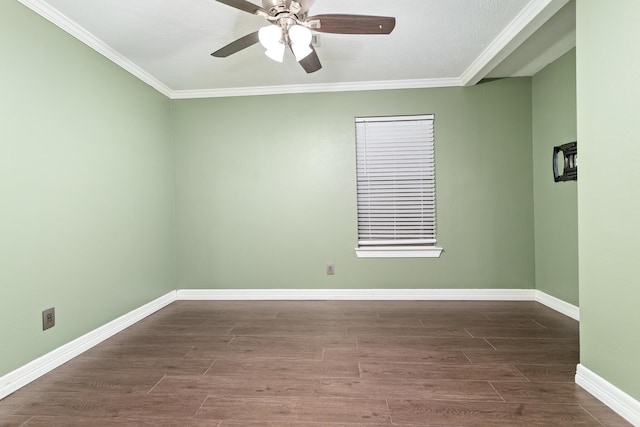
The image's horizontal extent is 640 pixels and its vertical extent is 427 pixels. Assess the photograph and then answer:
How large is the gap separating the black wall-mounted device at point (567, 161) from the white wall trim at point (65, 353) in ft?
13.9

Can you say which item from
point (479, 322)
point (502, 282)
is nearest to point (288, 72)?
point (479, 322)

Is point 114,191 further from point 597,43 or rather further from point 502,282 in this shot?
point 502,282

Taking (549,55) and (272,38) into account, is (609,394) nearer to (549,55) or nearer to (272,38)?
(272,38)

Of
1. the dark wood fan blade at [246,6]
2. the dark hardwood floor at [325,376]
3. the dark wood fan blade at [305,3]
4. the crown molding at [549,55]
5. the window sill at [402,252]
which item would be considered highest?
the crown molding at [549,55]

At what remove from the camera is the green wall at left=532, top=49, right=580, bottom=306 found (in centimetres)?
291

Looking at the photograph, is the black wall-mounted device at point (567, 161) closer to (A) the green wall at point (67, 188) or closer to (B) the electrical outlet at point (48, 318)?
(A) the green wall at point (67, 188)

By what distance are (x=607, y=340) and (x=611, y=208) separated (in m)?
0.70

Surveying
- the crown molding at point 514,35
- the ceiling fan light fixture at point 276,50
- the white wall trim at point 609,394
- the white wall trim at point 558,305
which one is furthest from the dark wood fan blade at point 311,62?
the white wall trim at point 558,305

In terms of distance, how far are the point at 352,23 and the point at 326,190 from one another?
1982 mm

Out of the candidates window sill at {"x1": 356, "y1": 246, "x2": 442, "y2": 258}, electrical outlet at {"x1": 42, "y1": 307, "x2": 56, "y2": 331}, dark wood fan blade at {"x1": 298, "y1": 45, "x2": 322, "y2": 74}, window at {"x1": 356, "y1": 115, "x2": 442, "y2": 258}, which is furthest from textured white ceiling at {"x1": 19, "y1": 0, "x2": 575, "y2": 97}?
electrical outlet at {"x1": 42, "y1": 307, "x2": 56, "y2": 331}

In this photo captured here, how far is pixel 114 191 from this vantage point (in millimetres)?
2777

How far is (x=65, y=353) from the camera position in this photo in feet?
7.34

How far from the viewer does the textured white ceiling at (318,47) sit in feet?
7.12

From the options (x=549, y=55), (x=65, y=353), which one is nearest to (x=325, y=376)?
(x=65, y=353)
